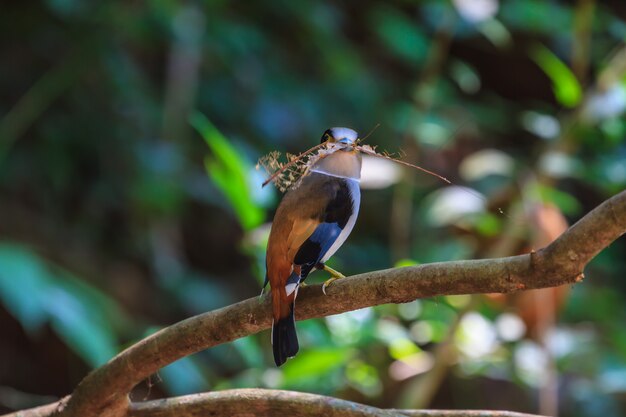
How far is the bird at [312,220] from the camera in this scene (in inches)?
48.0

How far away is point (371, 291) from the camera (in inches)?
41.8

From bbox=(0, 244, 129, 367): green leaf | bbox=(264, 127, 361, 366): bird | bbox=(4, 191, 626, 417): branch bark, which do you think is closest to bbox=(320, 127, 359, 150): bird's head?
bbox=(264, 127, 361, 366): bird

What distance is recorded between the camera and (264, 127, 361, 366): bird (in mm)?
1219

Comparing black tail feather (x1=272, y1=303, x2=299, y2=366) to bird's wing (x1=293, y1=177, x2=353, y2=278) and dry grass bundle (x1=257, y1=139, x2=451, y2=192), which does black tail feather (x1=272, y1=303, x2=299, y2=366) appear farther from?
dry grass bundle (x1=257, y1=139, x2=451, y2=192)

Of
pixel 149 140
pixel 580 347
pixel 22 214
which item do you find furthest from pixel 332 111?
pixel 580 347

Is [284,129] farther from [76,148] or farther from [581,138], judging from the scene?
[581,138]

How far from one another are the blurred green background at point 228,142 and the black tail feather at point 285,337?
1.41 metres

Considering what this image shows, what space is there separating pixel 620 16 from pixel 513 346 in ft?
8.59

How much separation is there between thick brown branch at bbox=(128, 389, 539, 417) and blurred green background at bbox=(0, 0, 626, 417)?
1.40 meters

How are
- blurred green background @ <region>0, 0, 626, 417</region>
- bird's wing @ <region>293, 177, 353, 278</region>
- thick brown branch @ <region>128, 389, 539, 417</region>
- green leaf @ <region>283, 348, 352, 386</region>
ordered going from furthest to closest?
blurred green background @ <region>0, 0, 626, 417</region>, green leaf @ <region>283, 348, 352, 386</region>, bird's wing @ <region>293, 177, 353, 278</region>, thick brown branch @ <region>128, 389, 539, 417</region>

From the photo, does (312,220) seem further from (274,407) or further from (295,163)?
(274,407)

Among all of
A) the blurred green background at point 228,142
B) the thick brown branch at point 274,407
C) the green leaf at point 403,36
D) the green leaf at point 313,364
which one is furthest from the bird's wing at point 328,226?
the green leaf at point 403,36

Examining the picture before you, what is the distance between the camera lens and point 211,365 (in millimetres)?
3742

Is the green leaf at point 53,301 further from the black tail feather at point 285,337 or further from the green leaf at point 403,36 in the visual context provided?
the green leaf at point 403,36
